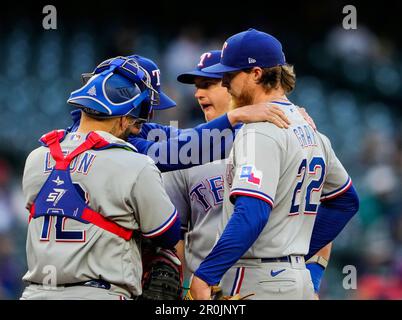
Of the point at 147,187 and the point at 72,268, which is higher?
the point at 147,187

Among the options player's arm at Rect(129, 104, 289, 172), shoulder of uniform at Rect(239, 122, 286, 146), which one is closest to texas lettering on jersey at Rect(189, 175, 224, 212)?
player's arm at Rect(129, 104, 289, 172)

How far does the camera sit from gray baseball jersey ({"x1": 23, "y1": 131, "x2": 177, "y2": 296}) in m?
3.59

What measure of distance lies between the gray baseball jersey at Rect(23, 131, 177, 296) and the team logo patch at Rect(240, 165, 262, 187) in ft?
1.21

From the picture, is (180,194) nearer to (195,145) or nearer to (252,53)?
(195,145)

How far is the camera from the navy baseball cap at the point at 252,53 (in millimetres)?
4055

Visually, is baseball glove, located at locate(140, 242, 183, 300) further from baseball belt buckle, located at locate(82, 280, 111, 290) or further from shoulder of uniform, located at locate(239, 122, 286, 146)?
shoulder of uniform, located at locate(239, 122, 286, 146)

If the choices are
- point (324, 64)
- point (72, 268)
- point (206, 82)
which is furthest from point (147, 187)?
point (324, 64)

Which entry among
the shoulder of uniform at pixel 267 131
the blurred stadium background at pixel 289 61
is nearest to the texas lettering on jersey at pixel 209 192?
the shoulder of uniform at pixel 267 131

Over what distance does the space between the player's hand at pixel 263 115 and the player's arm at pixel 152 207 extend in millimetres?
552

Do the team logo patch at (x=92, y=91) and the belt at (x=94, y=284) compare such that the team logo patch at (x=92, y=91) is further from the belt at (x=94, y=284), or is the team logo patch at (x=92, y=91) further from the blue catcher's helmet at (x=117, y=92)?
the belt at (x=94, y=284)

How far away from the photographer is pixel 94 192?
11.9 ft

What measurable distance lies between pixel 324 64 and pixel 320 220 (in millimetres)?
8351

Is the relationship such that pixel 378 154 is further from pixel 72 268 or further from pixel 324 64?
pixel 72 268
